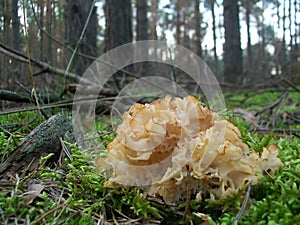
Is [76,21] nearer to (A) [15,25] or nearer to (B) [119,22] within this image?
(A) [15,25]

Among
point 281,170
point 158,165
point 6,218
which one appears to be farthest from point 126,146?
point 281,170

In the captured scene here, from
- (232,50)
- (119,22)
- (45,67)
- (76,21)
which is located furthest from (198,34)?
(45,67)

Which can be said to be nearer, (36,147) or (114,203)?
(114,203)

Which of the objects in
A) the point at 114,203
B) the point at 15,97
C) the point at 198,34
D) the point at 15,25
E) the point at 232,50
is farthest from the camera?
the point at 198,34

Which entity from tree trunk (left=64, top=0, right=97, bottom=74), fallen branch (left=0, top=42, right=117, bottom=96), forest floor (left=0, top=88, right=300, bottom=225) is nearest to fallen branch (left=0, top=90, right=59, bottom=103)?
fallen branch (left=0, top=42, right=117, bottom=96)

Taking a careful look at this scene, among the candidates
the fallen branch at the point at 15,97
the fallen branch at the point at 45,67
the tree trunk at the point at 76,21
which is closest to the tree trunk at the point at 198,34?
the tree trunk at the point at 76,21

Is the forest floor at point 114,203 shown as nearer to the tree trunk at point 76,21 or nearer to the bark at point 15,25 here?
the bark at point 15,25
